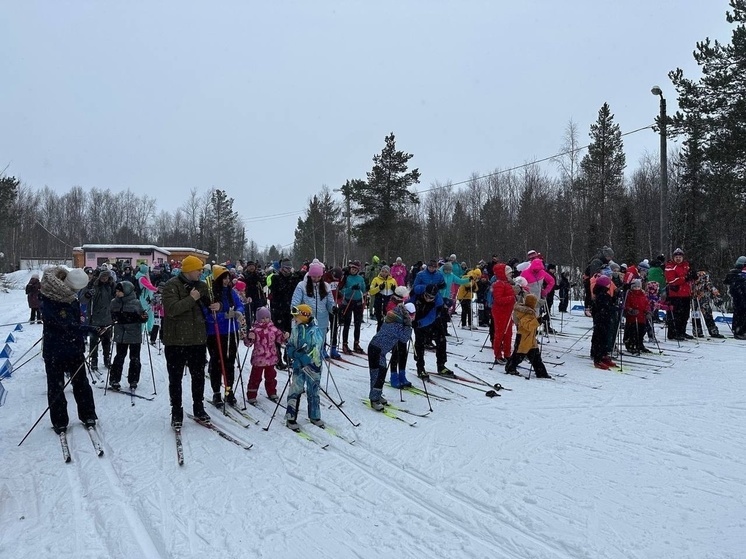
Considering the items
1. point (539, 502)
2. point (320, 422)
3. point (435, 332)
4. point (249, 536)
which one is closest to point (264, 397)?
point (320, 422)

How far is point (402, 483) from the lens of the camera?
14.9 ft

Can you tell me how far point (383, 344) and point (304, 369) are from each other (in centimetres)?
136

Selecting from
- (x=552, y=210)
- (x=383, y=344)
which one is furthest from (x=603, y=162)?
(x=383, y=344)

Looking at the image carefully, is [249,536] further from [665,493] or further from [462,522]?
[665,493]

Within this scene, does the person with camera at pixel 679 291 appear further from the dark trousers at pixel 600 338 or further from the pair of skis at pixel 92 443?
the pair of skis at pixel 92 443

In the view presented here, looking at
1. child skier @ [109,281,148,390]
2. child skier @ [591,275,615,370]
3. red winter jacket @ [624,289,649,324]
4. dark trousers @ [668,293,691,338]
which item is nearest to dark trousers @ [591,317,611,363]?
child skier @ [591,275,615,370]

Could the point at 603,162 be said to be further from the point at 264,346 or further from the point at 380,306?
the point at 264,346

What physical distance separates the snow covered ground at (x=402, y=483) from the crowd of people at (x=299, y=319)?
63cm

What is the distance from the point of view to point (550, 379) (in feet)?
28.3

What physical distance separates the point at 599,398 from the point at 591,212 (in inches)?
1153

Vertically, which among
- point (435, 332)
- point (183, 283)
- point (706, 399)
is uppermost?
point (183, 283)

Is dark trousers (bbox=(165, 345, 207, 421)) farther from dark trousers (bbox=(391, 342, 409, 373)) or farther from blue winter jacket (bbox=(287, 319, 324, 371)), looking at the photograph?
dark trousers (bbox=(391, 342, 409, 373))

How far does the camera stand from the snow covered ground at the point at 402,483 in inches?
140

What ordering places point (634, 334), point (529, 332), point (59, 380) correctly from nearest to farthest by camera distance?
point (59, 380) < point (529, 332) < point (634, 334)
